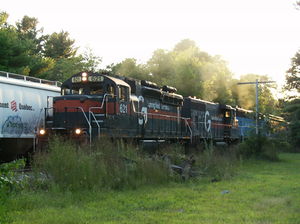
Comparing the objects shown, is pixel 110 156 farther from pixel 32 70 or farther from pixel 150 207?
pixel 32 70

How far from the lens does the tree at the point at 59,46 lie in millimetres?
52969

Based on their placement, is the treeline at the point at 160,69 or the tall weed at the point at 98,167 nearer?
the tall weed at the point at 98,167

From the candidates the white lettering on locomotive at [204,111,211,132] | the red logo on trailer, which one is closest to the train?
the red logo on trailer

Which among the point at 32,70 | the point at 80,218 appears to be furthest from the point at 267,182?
the point at 32,70

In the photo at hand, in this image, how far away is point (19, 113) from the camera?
49.3ft

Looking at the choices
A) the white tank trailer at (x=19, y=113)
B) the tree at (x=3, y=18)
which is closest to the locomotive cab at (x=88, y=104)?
the white tank trailer at (x=19, y=113)

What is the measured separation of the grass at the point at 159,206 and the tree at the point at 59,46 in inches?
1801

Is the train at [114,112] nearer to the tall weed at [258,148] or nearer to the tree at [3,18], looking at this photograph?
the tall weed at [258,148]

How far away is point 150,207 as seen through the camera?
7.61 m

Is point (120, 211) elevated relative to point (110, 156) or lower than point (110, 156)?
lower

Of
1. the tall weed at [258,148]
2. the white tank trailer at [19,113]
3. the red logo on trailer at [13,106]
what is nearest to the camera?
the white tank trailer at [19,113]

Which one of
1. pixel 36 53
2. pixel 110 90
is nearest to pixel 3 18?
pixel 36 53

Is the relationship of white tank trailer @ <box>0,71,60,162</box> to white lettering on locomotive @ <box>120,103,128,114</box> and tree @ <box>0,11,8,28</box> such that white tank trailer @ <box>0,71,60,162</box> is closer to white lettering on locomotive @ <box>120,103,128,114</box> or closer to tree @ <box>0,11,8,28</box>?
white lettering on locomotive @ <box>120,103,128,114</box>

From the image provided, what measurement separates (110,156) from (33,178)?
197 cm
